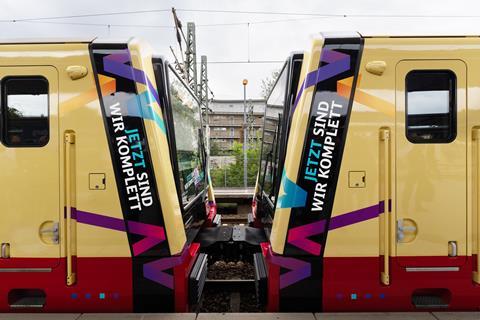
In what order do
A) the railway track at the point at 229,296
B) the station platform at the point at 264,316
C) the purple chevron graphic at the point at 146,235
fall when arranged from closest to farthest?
the station platform at the point at 264,316
the purple chevron graphic at the point at 146,235
the railway track at the point at 229,296

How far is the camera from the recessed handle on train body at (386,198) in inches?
114

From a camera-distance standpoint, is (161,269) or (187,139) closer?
(161,269)

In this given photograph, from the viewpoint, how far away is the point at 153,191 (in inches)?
115

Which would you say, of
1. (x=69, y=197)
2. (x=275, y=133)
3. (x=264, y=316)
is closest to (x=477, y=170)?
(x=275, y=133)

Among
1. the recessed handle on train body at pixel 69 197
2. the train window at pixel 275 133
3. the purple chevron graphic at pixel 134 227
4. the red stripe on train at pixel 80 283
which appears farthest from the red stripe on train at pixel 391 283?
the recessed handle on train body at pixel 69 197

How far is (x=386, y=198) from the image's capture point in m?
2.93

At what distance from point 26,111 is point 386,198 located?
123 inches

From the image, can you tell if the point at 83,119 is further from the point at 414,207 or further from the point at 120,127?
the point at 414,207

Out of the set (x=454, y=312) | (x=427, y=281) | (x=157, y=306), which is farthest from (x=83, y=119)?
(x=454, y=312)

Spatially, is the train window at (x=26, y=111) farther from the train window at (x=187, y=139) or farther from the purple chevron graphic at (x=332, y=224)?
the purple chevron graphic at (x=332, y=224)

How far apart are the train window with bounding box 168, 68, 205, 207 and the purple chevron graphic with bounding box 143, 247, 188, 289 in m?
0.66

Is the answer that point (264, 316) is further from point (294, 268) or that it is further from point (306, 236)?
point (306, 236)

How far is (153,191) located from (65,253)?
0.93m

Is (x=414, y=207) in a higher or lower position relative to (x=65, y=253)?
higher
